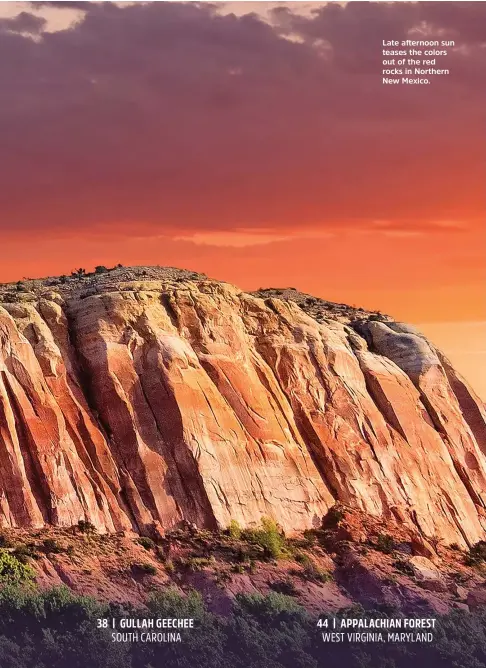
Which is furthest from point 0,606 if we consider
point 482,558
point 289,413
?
point 482,558

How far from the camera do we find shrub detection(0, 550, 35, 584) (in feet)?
283

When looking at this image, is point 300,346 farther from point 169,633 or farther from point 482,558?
point 169,633

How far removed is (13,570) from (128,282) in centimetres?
2541

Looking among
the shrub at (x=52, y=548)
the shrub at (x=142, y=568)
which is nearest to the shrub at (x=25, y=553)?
the shrub at (x=52, y=548)

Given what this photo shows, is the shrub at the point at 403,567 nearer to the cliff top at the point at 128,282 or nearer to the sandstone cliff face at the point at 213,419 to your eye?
the sandstone cliff face at the point at 213,419

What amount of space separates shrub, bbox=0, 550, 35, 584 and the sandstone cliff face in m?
3.07

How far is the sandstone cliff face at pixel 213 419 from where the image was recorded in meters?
93.5

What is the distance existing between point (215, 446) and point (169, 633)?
550 inches

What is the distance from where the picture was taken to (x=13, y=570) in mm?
86625

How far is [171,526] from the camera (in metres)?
94.1

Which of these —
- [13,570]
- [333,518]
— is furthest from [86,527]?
[333,518]

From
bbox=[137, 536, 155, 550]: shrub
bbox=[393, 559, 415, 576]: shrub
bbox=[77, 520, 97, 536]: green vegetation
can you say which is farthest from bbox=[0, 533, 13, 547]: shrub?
bbox=[393, 559, 415, 576]: shrub

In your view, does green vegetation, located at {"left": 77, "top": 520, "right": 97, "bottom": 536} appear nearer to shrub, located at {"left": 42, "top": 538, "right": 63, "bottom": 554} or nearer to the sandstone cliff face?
the sandstone cliff face

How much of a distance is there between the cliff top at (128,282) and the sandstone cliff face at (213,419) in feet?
5.71
